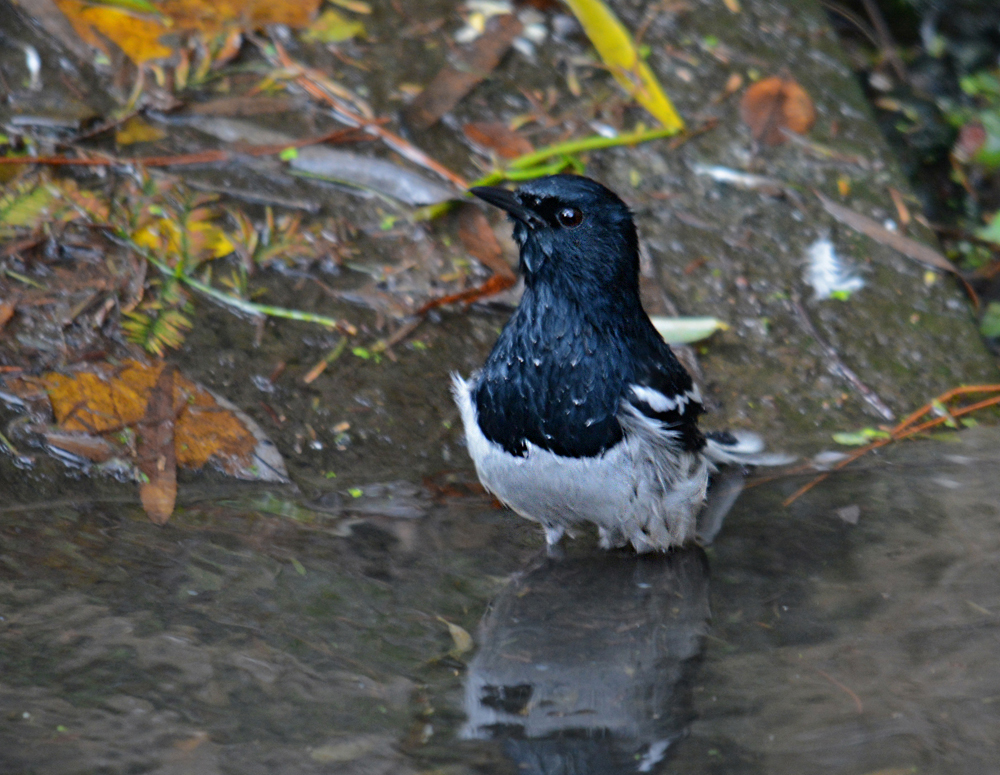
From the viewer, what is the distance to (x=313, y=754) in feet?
7.70

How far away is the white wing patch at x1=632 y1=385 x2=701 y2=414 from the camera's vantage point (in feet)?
11.1

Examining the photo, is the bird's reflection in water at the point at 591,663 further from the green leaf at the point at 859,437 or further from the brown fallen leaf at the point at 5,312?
the brown fallen leaf at the point at 5,312

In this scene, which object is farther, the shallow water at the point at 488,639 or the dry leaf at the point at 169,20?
the dry leaf at the point at 169,20

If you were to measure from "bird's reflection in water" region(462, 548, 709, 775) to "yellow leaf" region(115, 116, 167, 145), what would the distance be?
2.51m

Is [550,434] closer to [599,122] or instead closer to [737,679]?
[737,679]

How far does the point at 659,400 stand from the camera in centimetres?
342

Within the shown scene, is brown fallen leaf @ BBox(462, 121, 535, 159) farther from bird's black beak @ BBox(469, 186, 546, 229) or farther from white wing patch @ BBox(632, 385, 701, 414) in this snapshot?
white wing patch @ BBox(632, 385, 701, 414)

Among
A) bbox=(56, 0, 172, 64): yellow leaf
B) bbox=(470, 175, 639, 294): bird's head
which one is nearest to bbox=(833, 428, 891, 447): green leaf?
bbox=(470, 175, 639, 294): bird's head

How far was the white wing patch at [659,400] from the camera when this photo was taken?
338cm

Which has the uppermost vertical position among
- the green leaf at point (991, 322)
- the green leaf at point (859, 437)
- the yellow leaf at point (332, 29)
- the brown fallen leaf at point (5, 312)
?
the yellow leaf at point (332, 29)

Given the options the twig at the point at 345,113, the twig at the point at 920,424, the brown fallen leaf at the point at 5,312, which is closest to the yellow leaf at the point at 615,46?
the twig at the point at 345,113

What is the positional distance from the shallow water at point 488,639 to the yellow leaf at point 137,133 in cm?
180

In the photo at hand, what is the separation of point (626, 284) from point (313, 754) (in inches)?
71.5

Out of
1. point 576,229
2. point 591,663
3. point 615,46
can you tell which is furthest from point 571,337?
point 615,46
